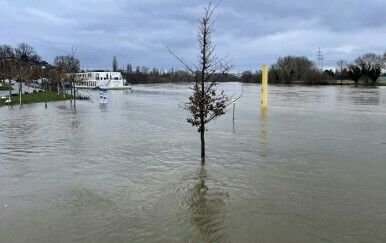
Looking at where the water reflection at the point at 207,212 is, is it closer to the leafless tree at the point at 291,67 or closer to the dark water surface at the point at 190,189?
the dark water surface at the point at 190,189

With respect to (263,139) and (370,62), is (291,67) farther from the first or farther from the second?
(263,139)

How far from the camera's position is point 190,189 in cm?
864

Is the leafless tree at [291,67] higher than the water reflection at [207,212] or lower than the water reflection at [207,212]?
higher

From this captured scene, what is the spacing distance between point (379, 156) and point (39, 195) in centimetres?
976

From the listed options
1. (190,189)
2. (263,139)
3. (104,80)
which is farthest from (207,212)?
(104,80)

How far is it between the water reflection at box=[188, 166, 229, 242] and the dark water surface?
19 mm

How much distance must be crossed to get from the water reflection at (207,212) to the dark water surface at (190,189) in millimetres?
19

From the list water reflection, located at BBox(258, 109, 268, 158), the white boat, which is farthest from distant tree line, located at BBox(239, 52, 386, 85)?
water reflection, located at BBox(258, 109, 268, 158)

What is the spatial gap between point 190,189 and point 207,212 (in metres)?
1.49

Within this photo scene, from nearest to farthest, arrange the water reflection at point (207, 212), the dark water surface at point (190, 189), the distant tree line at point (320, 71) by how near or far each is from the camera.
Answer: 1. the water reflection at point (207, 212)
2. the dark water surface at point (190, 189)
3. the distant tree line at point (320, 71)

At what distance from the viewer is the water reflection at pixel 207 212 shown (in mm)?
6156

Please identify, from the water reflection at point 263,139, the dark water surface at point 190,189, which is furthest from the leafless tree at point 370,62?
the dark water surface at point 190,189

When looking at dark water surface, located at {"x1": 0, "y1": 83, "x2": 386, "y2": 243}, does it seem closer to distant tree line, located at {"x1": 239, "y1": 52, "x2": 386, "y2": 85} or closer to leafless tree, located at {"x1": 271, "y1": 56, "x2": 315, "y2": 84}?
distant tree line, located at {"x1": 239, "y1": 52, "x2": 386, "y2": 85}

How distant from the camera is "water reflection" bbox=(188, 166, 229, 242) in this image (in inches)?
242
